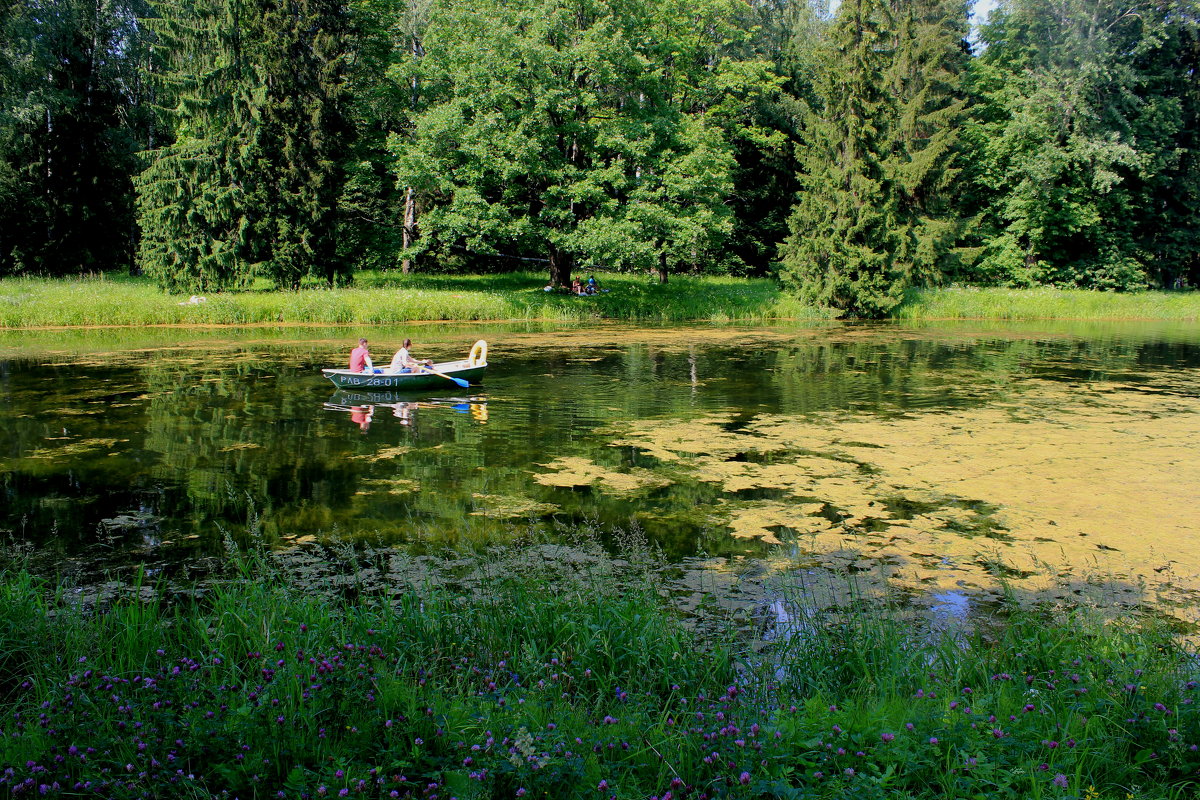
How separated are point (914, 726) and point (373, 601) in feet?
11.3

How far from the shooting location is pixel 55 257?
35.1 metres

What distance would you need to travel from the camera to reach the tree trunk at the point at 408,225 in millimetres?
36500

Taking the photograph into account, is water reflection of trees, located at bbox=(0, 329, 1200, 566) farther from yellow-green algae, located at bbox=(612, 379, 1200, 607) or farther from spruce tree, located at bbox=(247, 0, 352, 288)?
spruce tree, located at bbox=(247, 0, 352, 288)

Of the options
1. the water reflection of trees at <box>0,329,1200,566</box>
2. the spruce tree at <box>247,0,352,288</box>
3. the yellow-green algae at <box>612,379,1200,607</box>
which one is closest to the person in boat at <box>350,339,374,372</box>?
the water reflection of trees at <box>0,329,1200,566</box>

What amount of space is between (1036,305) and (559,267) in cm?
1871

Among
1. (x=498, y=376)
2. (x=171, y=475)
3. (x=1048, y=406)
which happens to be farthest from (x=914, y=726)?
(x=498, y=376)

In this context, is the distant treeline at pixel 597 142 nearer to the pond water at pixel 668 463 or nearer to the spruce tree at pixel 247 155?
the spruce tree at pixel 247 155

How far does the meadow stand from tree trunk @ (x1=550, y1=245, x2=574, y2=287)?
1.12 m

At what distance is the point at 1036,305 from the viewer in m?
34.2

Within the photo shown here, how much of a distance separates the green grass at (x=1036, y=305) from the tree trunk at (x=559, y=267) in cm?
1270

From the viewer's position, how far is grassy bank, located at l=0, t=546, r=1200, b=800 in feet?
11.0

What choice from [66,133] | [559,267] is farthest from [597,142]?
[66,133]

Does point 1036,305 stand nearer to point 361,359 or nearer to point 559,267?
point 559,267

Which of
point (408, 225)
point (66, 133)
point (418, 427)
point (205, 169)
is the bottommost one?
point (418, 427)
